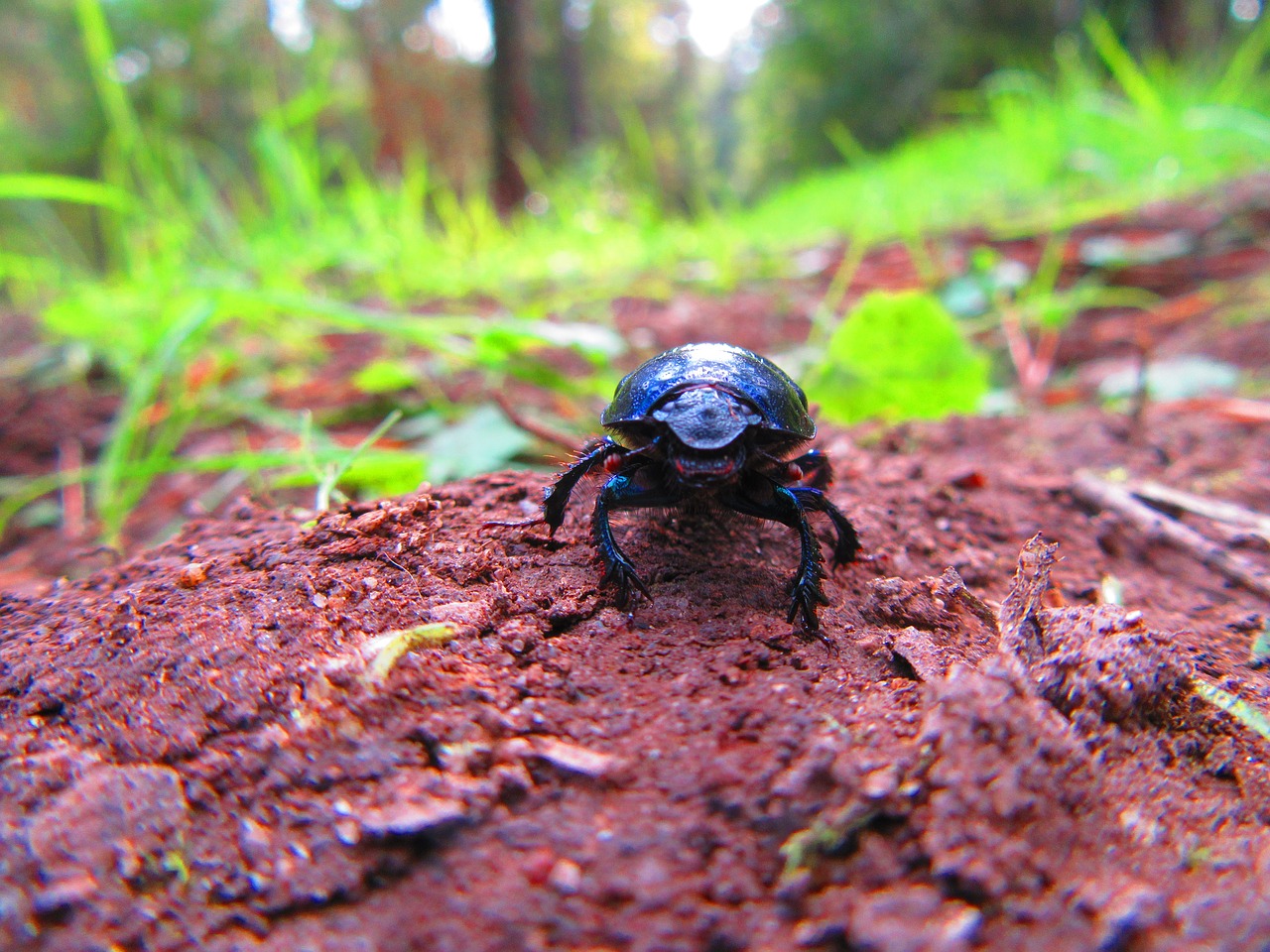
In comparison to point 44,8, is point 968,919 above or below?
below

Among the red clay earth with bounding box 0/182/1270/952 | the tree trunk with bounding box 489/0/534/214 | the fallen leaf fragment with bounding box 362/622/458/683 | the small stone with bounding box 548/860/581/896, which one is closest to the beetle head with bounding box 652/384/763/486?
the red clay earth with bounding box 0/182/1270/952

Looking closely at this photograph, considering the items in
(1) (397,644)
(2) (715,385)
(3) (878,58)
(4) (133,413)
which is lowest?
(1) (397,644)

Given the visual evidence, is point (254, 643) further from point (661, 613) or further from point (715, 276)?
point (715, 276)

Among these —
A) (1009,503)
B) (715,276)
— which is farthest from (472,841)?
(715,276)

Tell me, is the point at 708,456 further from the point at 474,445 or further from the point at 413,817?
the point at 474,445

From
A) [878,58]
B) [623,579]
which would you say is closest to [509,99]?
[623,579]

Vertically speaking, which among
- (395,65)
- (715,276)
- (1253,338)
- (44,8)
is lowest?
(1253,338)
